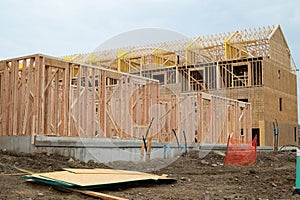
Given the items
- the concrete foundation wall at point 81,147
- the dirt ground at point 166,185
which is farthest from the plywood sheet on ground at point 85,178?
the concrete foundation wall at point 81,147

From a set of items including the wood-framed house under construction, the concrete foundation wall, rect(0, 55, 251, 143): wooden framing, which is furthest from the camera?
the wood-framed house under construction

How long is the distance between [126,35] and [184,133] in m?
7.40

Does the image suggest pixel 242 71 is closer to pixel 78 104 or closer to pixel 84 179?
pixel 78 104

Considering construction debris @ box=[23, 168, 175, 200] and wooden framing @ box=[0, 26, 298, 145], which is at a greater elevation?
wooden framing @ box=[0, 26, 298, 145]

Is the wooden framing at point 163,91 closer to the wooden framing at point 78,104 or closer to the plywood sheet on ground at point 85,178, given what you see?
the wooden framing at point 78,104

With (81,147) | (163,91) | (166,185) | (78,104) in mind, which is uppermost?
(163,91)

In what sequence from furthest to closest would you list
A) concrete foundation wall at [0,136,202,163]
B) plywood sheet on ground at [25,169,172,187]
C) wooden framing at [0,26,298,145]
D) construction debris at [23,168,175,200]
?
1. wooden framing at [0,26,298,145]
2. concrete foundation wall at [0,136,202,163]
3. plywood sheet on ground at [25,169,172,187]
4. construction debris at [23,168,175,200]

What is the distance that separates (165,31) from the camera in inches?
355

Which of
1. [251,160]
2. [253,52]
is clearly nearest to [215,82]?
[253,52]

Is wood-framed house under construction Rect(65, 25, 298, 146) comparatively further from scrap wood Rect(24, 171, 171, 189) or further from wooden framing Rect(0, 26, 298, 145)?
scrap wood Rect(24, 171, 171, 189)

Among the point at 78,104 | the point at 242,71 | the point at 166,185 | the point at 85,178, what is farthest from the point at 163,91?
the point at 85,178

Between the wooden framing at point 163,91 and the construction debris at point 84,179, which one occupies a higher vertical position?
the wooden framing at point 163,91

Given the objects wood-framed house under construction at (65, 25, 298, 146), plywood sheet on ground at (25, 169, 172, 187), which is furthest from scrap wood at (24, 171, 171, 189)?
wood-framed house under construction at (65, 25, 298, 146)

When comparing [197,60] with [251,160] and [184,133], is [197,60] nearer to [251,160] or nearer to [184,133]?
[184,133]
